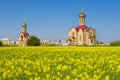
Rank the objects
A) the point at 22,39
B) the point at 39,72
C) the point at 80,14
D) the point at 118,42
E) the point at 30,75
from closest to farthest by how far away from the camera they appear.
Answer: the point at 30,75 < the point at 39,72 < the point at 118,42 < the point at 80,14 < the point at 22,39

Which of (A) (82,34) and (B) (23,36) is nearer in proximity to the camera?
(A) (82,34)

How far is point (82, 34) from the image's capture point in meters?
94.4

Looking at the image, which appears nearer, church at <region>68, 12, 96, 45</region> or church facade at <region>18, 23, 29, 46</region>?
church at <region>68, 12, 96, 45</region>

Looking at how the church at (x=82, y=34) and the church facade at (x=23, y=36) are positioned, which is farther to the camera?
the church facade at (x=23, y=36)

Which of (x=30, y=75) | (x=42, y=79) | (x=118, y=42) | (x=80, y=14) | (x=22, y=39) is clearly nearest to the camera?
(x=42, y=79)

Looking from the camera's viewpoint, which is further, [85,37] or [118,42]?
[85,37]

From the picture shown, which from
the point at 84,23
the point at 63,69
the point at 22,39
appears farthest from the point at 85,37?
the point at 63,69

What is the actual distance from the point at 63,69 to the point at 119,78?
154 cm

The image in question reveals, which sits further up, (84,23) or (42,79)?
(84,23)

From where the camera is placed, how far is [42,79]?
7.55m

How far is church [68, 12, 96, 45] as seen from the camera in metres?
94.9

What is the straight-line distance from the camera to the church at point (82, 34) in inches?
3738

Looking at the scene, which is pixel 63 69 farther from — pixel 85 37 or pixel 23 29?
pixel 23 29

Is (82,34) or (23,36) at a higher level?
(82,34)
